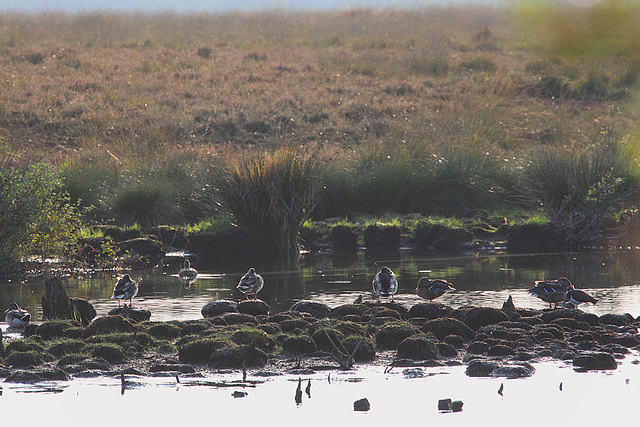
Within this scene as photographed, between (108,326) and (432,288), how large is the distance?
14.7 feet

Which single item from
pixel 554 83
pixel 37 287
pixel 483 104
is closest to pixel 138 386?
pixel 37 287

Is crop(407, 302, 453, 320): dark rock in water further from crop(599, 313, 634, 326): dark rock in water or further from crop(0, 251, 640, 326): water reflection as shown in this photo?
crop(0, 251, 640, 326): water reflection

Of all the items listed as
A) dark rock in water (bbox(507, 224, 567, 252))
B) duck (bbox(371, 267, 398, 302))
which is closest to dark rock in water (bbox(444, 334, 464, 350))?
duck (bbox(371, 267, 398, 302))

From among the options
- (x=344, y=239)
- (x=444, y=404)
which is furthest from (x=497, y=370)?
(x=344, y=239)

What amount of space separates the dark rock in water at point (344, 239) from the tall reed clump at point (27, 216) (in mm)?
6569

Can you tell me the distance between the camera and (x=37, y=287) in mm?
14664

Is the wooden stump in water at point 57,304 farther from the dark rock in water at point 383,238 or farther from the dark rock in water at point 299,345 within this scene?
the dark rock in water at point 383,238

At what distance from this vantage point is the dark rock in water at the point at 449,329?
9656mm

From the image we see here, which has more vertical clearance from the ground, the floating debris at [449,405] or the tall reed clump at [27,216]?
the tall reed clump at [27,216]

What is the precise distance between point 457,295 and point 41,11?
184 ft

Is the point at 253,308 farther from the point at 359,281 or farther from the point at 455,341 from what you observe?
the point at 359,281

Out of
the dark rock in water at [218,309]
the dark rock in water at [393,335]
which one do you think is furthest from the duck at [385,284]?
the dark rock in water at [393,335]

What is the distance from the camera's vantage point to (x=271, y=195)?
19.0m

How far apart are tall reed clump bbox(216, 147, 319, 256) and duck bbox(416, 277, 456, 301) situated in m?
6.83
